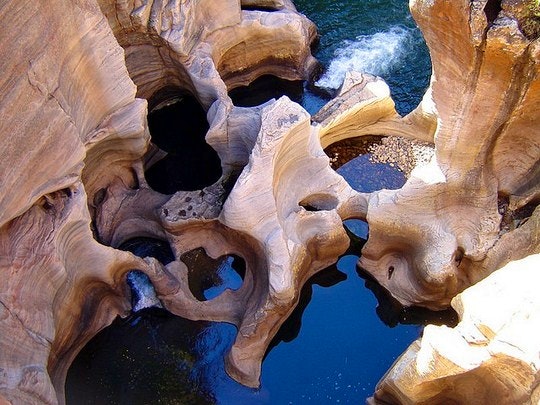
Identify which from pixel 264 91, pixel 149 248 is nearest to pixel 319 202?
pixel 149 248

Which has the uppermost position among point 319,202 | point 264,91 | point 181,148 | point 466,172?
point 466,172

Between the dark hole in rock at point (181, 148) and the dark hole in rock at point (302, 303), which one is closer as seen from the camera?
the dark hole in rock at point (302, 303)

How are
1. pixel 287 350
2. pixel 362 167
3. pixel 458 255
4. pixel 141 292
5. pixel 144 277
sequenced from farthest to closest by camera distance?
pixel 362 167
pixel 144 277
pixel 141 292
pixel 287 350
pixel 458 255

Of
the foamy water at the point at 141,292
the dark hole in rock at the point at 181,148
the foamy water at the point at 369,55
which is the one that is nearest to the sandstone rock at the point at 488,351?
the foamy water at the point at 141,292

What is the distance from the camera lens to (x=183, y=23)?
10.2 metres

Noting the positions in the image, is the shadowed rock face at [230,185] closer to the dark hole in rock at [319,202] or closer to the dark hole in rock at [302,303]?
the dark hole in rock at [319,202]

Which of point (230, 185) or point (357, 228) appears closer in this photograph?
point (230, 185)

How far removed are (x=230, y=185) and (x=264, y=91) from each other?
3804 mm

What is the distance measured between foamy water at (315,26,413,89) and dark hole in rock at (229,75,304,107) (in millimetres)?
522

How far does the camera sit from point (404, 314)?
9.14m

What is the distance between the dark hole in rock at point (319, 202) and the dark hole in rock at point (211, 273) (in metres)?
1.39

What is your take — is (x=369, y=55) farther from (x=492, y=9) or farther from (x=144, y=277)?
(x=144, y=277)

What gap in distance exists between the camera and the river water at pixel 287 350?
27.5ft

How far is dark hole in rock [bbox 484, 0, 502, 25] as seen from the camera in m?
6.82
